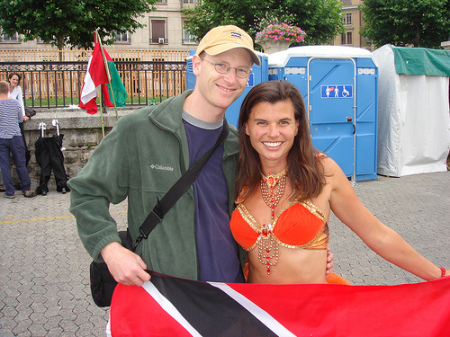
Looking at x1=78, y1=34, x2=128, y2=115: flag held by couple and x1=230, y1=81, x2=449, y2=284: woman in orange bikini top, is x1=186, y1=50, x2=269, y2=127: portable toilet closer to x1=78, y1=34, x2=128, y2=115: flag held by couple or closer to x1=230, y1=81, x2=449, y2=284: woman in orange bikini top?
x1=78, y1=34, x2=128, y2=115: flag held by couple

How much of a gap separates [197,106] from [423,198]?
759 centimetres

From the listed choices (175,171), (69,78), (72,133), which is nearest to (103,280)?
(175,171)

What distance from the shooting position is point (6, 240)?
6152mm

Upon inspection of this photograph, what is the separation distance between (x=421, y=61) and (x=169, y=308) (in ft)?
34.4

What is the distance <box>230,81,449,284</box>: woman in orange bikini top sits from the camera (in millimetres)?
2189

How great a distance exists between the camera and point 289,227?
2189 millimetres

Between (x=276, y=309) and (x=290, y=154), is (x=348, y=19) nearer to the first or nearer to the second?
(x=290, y=154)

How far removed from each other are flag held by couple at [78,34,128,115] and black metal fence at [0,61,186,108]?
174 cm

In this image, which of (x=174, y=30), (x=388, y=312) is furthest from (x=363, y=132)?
(x=174, y=30)

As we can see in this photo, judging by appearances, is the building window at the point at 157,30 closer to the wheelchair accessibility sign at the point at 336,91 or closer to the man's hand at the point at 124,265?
the wheelchair accessibility sign at the point at 336,91

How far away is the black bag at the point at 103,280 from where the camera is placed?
209 centimetres

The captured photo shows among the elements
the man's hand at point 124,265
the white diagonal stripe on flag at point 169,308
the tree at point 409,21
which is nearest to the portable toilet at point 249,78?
the white diagonal stripe on flag at point 169,308

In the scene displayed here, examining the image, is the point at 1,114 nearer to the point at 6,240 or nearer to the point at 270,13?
the point at 6,240

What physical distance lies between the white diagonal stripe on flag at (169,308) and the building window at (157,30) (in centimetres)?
3958
